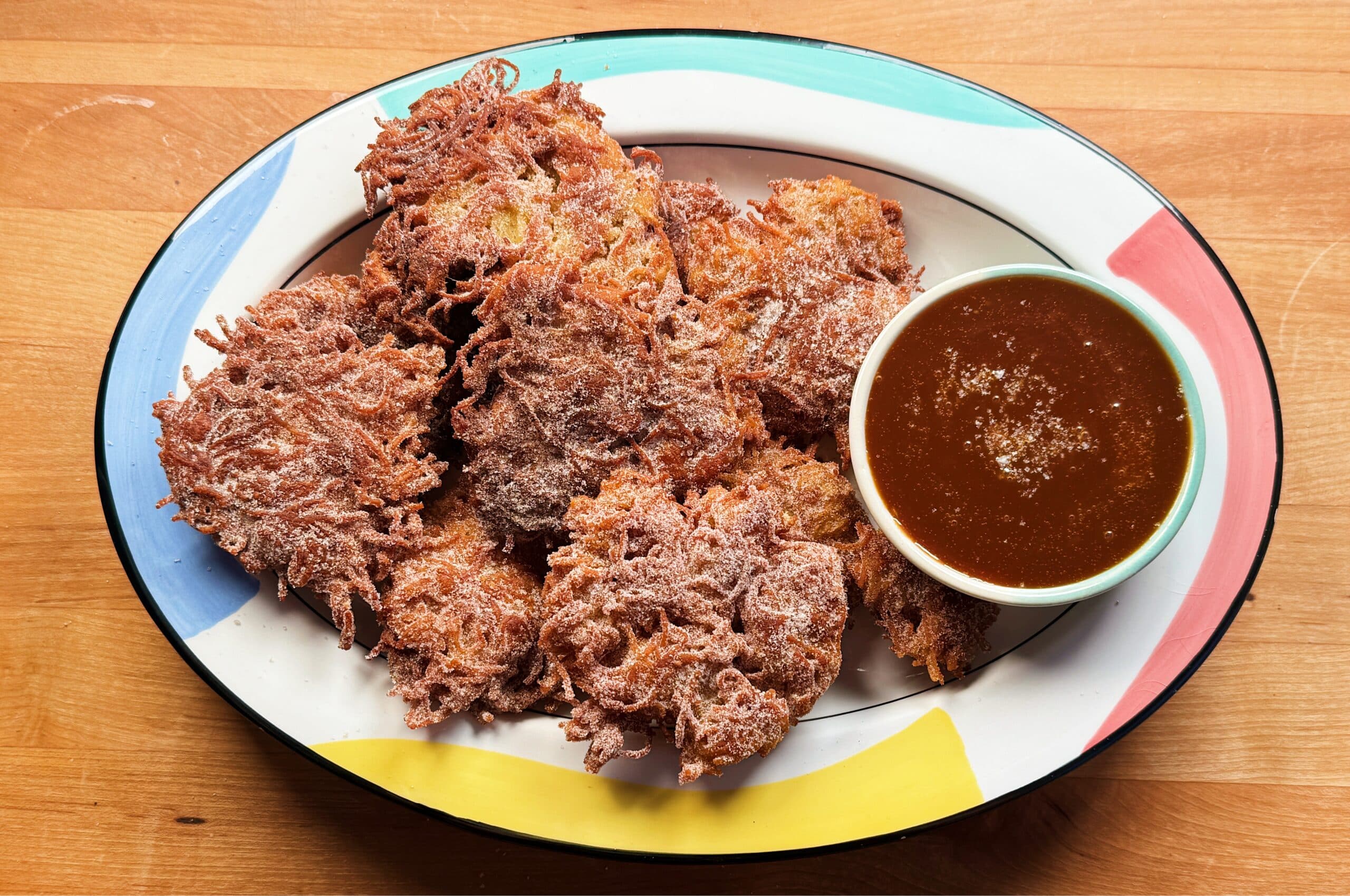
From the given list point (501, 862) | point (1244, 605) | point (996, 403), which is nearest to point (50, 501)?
point (501, 862)

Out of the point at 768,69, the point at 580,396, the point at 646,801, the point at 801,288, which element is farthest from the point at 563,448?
the point at 768,69

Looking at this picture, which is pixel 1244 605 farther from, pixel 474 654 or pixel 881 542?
pixel 474 654

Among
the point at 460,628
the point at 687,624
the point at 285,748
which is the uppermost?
the point at 687,624

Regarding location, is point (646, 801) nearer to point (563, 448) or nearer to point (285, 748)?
point (563, 448)

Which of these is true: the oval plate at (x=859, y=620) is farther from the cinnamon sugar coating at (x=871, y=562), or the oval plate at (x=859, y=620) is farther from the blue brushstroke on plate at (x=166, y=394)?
the cinnamon sugar coating at (x=871, y=562)

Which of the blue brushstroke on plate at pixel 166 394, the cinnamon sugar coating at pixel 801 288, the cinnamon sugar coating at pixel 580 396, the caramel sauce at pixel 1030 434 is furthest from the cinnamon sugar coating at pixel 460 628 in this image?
the caramel sauce at pixel 1030 434

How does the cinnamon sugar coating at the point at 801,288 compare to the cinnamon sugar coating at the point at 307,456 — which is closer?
the cinnamon sugar coating at the point at 307,456

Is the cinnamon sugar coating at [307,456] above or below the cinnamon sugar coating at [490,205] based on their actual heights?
below
